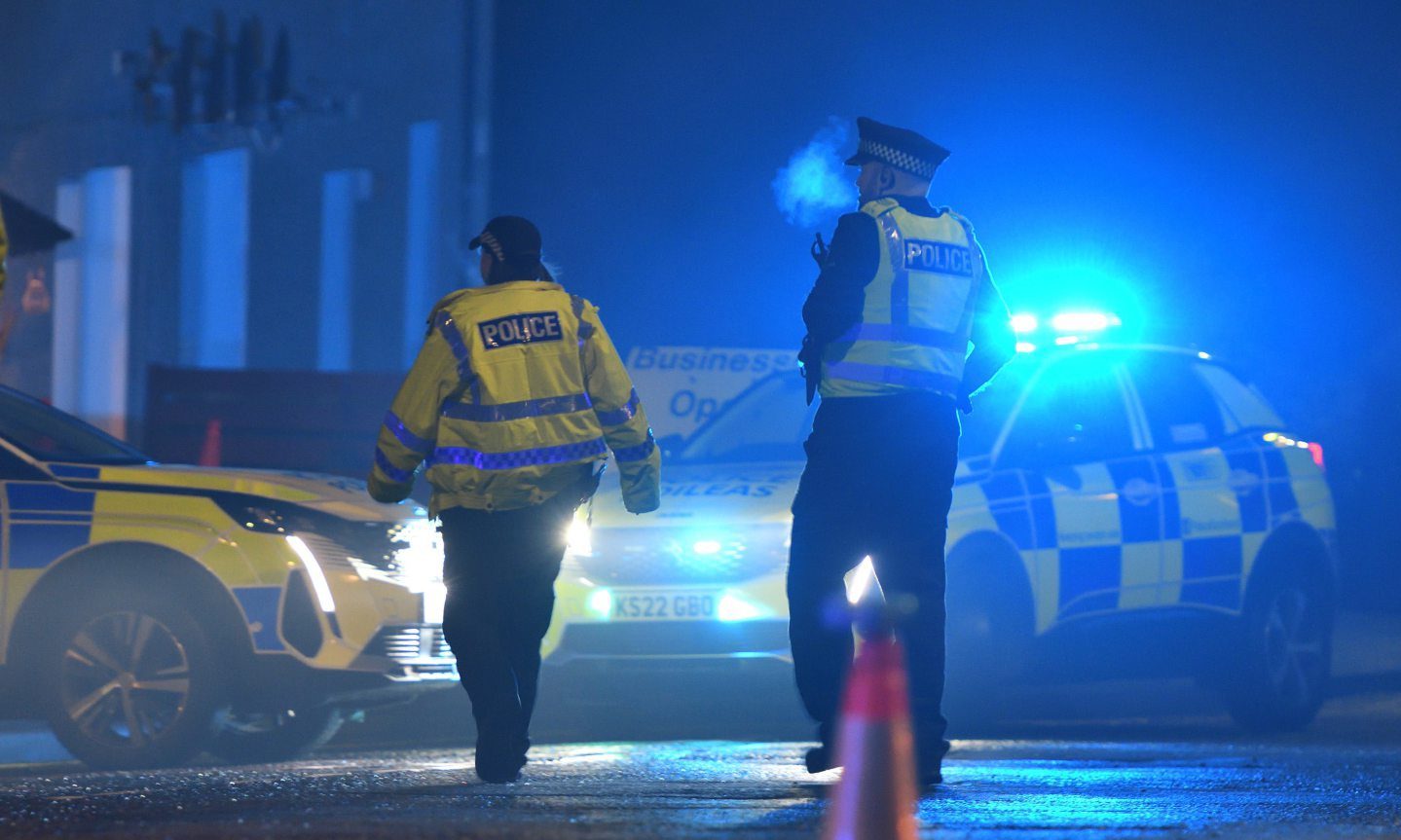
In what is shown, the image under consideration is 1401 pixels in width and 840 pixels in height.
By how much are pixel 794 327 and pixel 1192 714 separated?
5437 mm

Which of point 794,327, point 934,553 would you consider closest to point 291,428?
point 794,327

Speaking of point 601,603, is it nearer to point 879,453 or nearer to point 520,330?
point 520,330

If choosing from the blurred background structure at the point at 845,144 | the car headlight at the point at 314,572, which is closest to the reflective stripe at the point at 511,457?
the car headlight at the point at 314,572

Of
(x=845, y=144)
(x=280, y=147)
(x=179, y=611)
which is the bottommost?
(x=179, y=611)

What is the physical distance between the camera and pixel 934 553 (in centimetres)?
609

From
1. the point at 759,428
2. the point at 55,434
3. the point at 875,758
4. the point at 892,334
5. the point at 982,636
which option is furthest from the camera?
the point at 759,428

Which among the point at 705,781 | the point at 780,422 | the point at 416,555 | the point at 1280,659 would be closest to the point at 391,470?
the point at 705,781

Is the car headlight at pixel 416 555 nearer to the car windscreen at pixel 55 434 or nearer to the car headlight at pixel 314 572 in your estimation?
the car headlight at pixel 314 572

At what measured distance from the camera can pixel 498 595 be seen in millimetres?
6332

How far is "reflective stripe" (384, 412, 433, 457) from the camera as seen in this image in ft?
20.6

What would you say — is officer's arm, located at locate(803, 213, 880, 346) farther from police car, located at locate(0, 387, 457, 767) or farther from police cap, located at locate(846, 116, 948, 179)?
police car, located at locate(0, 387, 457, 767)

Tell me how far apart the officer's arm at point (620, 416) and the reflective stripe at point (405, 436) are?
0.47m

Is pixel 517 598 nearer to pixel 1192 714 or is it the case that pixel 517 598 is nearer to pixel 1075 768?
pixel 1075 768

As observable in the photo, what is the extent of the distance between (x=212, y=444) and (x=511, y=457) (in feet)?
22.6
